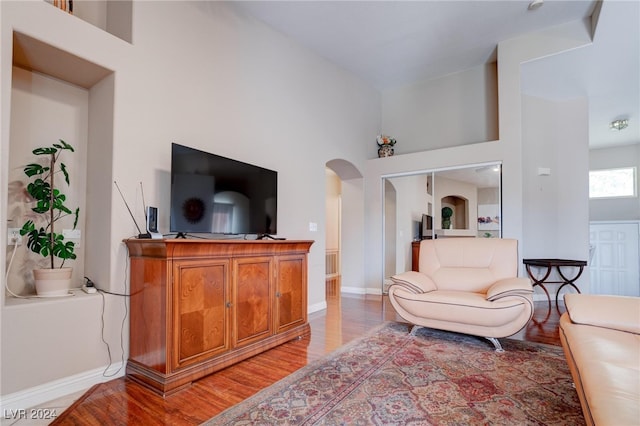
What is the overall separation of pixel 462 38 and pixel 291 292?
3.97 m

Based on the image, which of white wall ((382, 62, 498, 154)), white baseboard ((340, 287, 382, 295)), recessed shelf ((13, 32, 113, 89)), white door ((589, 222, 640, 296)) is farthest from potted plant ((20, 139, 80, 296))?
white door ((589, 222, 640, 296))

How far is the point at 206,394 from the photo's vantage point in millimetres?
2002

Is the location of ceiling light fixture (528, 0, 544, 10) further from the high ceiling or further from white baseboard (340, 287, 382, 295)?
white baseboard (340, 287, 382, 295)

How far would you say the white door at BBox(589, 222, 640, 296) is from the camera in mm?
5738

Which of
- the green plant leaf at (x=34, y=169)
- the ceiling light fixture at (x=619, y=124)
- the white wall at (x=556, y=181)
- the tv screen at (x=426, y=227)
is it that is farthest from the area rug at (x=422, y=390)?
the ceiling light fixture at (x=619, y=124)

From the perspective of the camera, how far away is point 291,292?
311 centimetres

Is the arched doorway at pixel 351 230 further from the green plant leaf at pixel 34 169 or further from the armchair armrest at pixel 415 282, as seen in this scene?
the green plant leaf at pixel 34 169

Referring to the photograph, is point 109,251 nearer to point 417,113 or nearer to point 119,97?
point 119,97

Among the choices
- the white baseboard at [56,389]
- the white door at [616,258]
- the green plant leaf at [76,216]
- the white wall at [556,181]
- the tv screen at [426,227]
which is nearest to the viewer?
the white baseboard at [56,389]

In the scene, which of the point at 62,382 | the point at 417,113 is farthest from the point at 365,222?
the point at 62,382

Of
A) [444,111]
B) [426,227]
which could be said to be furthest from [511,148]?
[426,227]

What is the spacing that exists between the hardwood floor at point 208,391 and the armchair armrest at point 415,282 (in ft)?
2.11

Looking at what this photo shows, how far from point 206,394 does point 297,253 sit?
1.48m

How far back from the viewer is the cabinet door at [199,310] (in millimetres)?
2098
